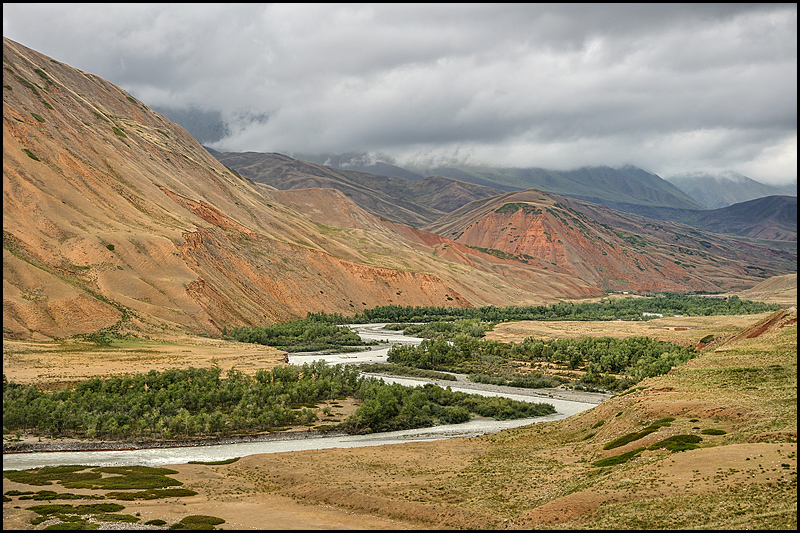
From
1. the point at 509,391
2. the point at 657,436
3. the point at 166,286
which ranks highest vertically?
the point at 166,286

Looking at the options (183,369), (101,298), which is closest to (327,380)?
(183,369)

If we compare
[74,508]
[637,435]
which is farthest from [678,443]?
[74,508]

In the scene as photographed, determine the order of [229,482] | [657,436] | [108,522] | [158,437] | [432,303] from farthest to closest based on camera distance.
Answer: [432,303] < [158,437] < [229,482] < [657,436] < [108,522]

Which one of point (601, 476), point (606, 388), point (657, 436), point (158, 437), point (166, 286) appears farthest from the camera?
point (166, 286)

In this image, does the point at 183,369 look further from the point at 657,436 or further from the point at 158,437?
the point at 657,436

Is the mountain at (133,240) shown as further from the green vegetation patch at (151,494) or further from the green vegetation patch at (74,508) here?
the green vegetation patch at (74,508)

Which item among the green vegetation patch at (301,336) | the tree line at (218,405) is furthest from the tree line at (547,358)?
the tree line at (218,405)

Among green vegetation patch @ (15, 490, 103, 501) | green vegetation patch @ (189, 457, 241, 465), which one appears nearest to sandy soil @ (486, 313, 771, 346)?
green vegetation patch @ (189, 457, 241, 465)

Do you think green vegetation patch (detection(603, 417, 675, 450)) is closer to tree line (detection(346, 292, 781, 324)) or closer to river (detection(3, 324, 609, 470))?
river (detection(3, 324, 609, 470))
